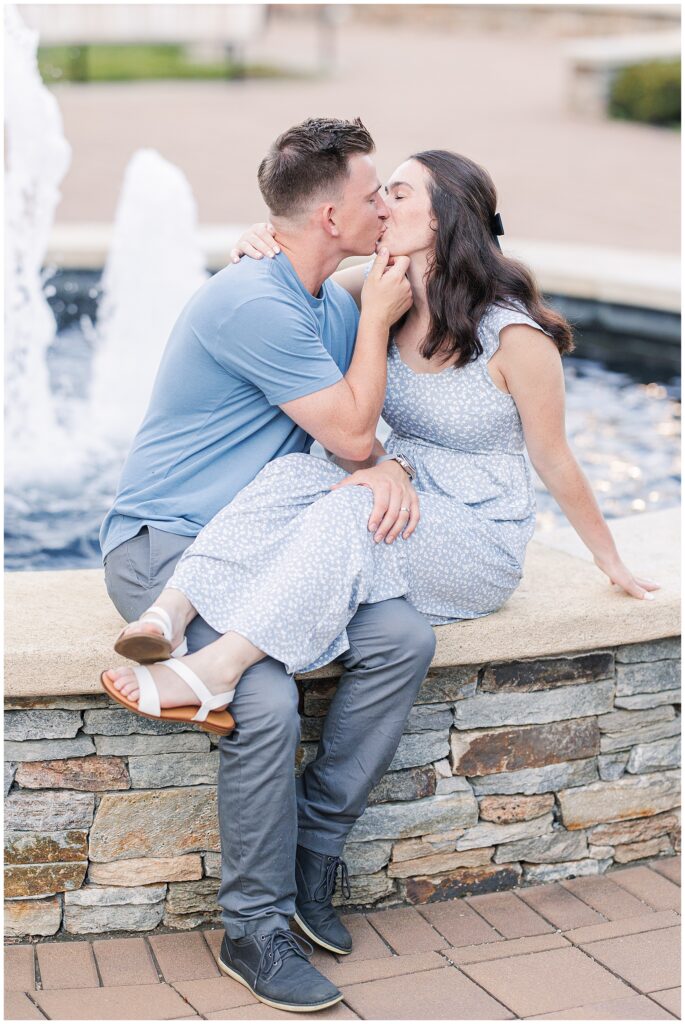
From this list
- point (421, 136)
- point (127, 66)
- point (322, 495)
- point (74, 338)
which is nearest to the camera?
point (322, 495)

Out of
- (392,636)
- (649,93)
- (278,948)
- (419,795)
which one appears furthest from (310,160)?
(649,93)

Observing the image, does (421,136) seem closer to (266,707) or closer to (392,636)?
(392,636)

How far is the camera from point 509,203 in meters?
10.1

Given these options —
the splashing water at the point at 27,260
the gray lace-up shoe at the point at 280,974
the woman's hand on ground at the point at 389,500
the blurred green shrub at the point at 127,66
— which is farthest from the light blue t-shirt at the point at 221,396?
the blurred green shrub at the point at 127,66

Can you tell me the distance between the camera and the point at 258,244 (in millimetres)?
2777

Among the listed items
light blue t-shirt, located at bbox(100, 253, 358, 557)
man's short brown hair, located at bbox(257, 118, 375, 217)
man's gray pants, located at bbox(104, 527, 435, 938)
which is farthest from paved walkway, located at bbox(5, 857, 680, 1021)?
man's short brown hair, located at bbox(257, 118, 375, 217)

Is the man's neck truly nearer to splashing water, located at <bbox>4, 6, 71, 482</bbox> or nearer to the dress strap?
Answer: the dress strap

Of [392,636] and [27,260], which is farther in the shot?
[27,260]

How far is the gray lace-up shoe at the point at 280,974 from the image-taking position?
2.40 metres

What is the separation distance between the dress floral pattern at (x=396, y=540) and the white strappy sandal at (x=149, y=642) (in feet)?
0.35

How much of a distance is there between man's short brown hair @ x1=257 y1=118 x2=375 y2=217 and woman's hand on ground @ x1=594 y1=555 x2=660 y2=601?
999 millimetres

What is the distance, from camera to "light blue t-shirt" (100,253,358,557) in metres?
2.63

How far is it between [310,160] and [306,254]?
0.19 metres

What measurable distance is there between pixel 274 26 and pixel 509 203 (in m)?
15.0
